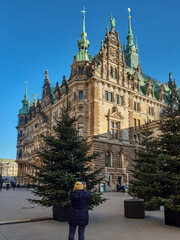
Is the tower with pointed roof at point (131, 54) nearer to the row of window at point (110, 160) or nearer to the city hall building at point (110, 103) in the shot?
the city hall building at point (110, 103)

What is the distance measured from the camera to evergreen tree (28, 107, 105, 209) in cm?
1047

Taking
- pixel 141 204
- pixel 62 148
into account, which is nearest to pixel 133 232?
pixel 141 204

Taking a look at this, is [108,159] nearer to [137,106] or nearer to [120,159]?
[120,159]

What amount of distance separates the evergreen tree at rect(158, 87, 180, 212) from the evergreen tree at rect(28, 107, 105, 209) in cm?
298

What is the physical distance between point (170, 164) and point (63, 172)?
496 centimetres

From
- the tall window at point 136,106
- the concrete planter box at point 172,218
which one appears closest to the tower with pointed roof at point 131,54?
the tall window at point 136,106

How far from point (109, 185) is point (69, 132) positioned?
27.7 m

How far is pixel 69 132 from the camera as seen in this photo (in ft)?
39.5

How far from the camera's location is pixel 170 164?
409 inches

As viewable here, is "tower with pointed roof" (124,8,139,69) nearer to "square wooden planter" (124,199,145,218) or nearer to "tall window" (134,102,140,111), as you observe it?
"tall window" (134,102,140,111)

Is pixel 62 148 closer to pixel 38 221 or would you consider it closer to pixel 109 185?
pixel 38 221

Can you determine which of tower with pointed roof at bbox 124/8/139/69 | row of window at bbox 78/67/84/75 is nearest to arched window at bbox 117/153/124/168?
row of window at bbox 78/67/84/75

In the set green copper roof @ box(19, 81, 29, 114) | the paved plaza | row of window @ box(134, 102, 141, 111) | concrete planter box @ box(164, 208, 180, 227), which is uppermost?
green copper roof @ box(19, 81, 29, 114)

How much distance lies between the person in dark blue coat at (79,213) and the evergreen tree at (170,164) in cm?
414
